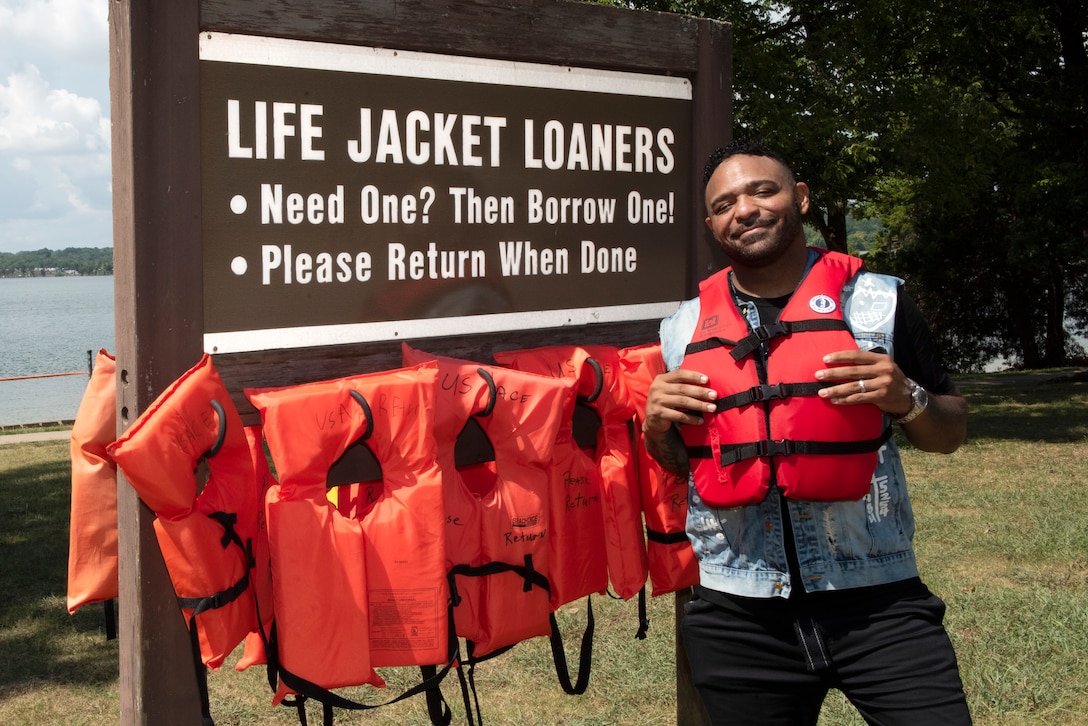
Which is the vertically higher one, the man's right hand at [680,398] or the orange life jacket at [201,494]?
the man's right hand at [680,398]

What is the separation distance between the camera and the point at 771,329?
2.56m

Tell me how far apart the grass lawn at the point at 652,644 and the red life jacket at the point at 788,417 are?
94.0 inches

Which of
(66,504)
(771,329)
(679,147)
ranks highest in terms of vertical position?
(679,147)

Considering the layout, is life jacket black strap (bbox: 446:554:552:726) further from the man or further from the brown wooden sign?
the brown wooden sign

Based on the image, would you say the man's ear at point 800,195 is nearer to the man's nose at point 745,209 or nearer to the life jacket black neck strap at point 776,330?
the man's nose at point 745,209

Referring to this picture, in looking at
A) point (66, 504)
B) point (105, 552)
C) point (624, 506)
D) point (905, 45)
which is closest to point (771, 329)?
point (624, 506)

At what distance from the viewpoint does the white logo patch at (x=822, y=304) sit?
255cm

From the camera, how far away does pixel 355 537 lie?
8.50ft

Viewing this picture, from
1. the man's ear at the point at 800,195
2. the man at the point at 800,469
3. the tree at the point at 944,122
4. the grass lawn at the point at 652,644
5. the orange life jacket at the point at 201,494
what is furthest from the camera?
the tree at the point at 944,122

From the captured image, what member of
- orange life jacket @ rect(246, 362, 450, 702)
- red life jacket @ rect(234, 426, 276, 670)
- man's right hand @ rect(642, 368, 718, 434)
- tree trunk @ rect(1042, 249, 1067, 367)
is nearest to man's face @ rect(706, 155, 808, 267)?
man's right hand @ rect(642, 368, 718, 434)

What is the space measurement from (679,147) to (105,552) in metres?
2.05

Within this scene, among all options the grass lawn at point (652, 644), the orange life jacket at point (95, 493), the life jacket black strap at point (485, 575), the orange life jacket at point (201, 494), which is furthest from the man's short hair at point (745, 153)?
the grass lawn at point (652, 644)

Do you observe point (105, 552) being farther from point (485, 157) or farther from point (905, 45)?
point (905, 45)

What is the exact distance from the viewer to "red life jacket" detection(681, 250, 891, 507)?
248 centimetres
